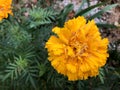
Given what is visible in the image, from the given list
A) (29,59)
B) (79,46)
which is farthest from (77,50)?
(29,59)

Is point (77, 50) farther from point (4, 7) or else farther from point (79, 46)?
point (4, 7)

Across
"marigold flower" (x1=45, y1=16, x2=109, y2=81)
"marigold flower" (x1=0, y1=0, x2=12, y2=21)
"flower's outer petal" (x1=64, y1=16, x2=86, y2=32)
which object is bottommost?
"marigold flower" (x1=45, y1=16, x2=109, y2=81)

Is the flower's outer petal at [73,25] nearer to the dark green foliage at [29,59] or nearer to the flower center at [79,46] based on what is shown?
the flower center at [79,46]

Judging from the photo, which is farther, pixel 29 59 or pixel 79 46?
pixel 29 59

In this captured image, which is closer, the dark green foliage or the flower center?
the flower center

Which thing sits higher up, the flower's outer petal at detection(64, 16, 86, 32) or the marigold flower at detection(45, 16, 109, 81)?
the flower's outer petal at detection(64, 16, 86, 32)

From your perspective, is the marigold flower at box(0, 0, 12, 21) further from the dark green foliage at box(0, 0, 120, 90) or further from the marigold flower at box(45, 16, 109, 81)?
the marigold flower at box(45, 16, 109, 81)

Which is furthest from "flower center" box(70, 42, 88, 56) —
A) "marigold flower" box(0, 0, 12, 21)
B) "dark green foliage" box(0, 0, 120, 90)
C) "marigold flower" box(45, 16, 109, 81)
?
"marigold flower" box(0, 0, 12, 21)

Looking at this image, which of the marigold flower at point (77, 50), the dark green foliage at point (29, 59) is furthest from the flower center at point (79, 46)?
the dark green foliage at point (29, 59)

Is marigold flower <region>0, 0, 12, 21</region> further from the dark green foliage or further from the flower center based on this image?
the flower center

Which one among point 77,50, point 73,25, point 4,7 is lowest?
point 77,50
